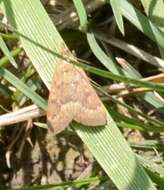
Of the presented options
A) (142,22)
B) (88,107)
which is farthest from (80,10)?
(88,107)

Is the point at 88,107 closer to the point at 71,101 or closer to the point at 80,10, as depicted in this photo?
the point at 71,101

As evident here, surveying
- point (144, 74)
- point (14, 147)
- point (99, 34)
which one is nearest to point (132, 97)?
point (144, 74)

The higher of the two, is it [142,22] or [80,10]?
[80,10]

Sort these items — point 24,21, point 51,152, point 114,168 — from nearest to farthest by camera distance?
point 114,168, point 24,21, point 51,152

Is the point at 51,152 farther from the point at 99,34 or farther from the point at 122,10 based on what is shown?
the point at 122,10

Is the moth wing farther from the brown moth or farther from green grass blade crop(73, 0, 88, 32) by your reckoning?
green grass blade crop(73, 0, 88, 32)

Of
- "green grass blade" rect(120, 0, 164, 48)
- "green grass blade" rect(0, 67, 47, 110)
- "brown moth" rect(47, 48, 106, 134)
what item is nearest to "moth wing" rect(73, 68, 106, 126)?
"brown moth" rect(47, 48, 106, 134)

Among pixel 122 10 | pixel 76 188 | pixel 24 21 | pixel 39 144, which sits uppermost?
pixel 24 21
